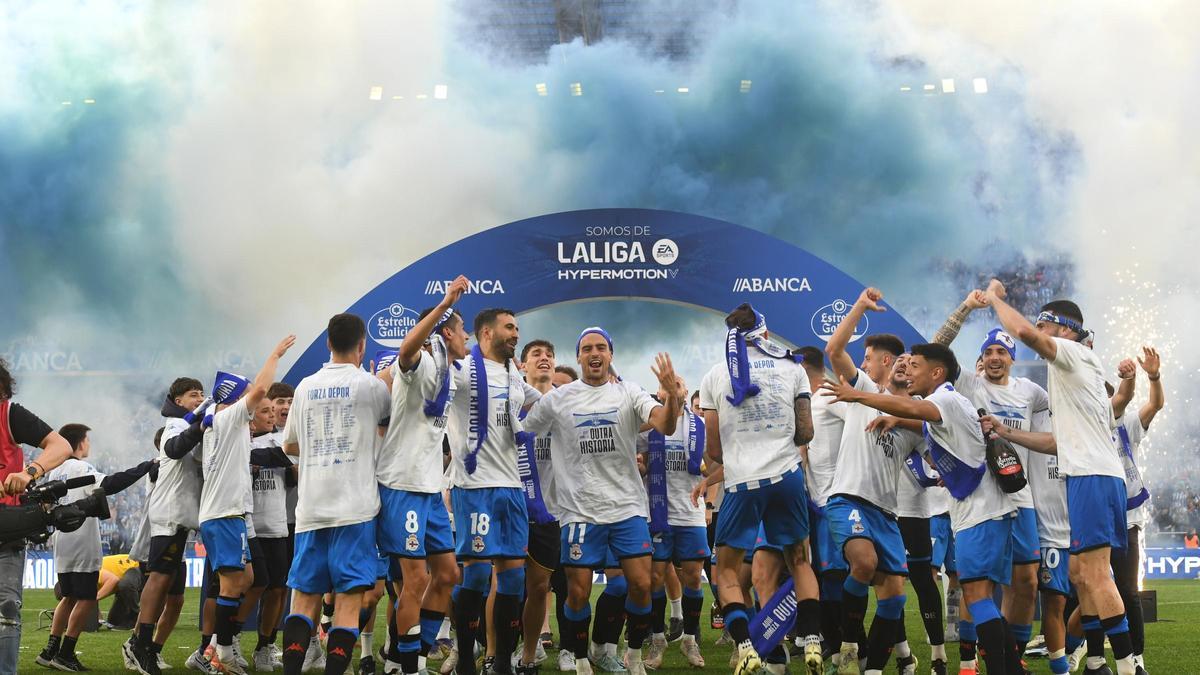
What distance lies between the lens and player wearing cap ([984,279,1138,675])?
22.8 ft

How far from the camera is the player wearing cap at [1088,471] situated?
6.95 meters

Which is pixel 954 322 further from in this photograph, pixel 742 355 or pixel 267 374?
pixel 267 374

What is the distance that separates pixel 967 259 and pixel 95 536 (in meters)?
52.2

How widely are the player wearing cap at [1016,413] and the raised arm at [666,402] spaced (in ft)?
6.55

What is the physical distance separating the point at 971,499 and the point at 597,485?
254 cm

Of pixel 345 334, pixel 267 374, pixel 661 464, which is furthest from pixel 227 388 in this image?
pixel 661 464

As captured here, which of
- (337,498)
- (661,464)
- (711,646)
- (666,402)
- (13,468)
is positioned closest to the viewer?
(13,468)

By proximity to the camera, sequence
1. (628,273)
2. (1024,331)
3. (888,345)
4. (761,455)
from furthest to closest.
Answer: (628,273)
(888,345)
(761,455)
(1024,331)

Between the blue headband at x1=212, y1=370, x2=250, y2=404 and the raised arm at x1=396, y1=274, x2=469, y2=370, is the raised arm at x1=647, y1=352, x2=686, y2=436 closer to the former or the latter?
the raised arm at x1=396, y1=274, x2=469, y2=370

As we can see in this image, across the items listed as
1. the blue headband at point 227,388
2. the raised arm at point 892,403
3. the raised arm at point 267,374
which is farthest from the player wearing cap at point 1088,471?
the blue headband at point 227,388

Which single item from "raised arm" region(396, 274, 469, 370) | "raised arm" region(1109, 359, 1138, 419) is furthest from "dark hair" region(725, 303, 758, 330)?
"raised arm" region(1109, 359, 1138, 419)

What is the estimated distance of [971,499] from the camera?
7422mm

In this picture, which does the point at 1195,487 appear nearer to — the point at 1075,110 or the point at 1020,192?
the point at 1020,192

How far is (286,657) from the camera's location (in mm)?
6590
